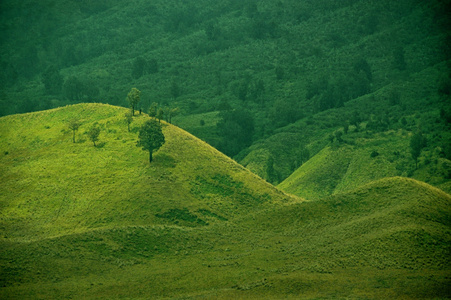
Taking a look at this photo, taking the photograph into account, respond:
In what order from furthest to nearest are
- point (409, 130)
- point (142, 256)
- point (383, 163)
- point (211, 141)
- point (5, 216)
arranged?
point (211, 141) < point (409, 130) < point (383, 163) < point (5, 216) < point (142, 256)

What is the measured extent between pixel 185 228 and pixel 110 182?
1957 centimetres

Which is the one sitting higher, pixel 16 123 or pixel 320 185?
pixel 16 123

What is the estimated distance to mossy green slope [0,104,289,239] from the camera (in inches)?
3634

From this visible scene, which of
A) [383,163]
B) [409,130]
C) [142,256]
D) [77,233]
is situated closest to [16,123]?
[77,233]

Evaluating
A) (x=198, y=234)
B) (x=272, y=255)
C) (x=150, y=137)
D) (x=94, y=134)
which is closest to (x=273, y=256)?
(x=272, y=255)

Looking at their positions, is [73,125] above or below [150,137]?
above

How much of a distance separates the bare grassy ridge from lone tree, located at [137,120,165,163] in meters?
4.16

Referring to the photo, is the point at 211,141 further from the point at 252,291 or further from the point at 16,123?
the point at 252,291

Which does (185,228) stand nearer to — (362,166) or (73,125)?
(73,125)

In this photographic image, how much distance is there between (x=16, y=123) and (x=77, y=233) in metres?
53.1

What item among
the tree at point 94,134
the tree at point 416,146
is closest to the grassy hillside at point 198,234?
the tree at point 94,134

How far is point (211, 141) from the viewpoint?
188 meters

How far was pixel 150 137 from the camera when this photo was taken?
335 feet

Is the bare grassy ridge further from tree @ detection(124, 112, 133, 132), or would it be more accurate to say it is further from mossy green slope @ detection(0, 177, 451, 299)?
tree @ detection(124, 112, 133, 132)
